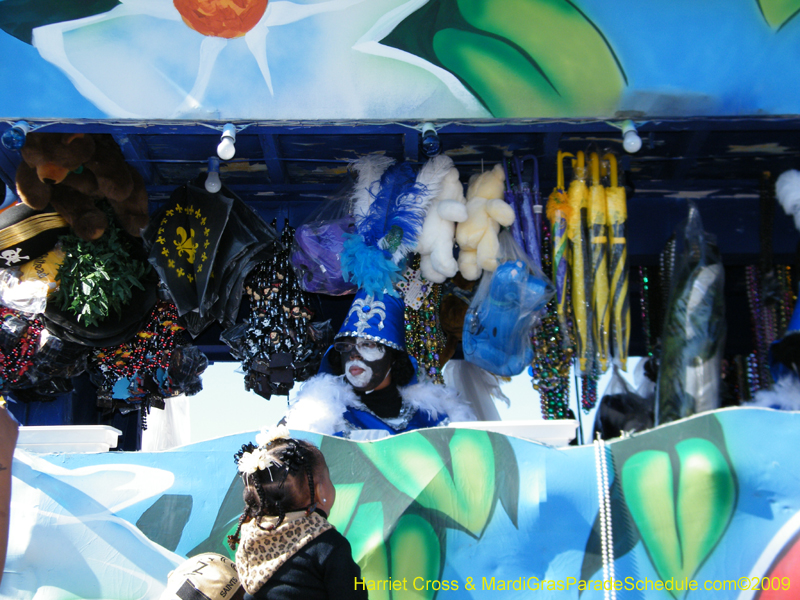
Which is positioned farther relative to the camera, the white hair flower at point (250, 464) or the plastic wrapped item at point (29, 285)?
the plastic wrapped item at point (29, 285)

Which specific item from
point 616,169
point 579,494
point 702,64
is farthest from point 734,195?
point 579,494

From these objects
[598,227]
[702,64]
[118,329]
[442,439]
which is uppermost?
[702,64]

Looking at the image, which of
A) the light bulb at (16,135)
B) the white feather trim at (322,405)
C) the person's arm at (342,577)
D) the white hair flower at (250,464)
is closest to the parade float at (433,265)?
the light bulb at (16,135)

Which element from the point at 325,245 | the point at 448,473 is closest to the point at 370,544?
the point at 448,473

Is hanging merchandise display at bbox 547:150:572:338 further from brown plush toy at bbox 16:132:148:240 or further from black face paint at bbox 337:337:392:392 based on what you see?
brown plush toy at bbox 16:132:148:240

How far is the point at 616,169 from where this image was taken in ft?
11.5

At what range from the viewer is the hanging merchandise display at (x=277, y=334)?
3732 millimetres

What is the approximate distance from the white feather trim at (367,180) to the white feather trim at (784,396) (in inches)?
70.3

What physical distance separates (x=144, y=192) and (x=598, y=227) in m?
1.99

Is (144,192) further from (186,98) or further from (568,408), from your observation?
(568,408)

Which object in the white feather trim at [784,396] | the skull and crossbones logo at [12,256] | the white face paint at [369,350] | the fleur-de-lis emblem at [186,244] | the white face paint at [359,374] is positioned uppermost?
the fleur-de-lis emblem at [186,244]

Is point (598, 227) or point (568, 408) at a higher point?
point (598, 227)

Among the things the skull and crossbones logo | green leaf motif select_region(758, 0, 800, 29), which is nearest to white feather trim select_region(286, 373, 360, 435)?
the skull and crossbones logo

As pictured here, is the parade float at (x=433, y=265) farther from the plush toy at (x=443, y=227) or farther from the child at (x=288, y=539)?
the child at (x=288, y=539)
